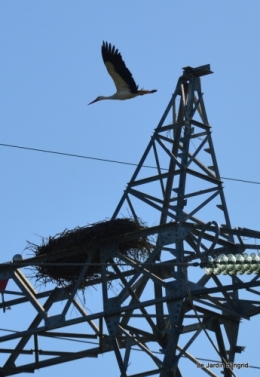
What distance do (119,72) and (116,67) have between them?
0.30 ft

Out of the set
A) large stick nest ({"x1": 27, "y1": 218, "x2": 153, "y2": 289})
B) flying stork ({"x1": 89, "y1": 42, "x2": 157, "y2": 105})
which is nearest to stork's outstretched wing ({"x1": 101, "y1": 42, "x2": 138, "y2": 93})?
flying stork ({"x1": 89, "y1": 42, "x2": 157, "y2": 105})

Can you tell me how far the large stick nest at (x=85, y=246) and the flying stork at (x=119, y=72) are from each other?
116 inches

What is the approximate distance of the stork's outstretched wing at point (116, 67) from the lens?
21.4 meters

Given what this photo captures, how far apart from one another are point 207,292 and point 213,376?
7.09 feet

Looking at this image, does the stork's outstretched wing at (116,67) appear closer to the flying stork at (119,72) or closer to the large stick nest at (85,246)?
the flying stork at (119,72)

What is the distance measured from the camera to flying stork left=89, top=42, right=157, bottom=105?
2145 cm

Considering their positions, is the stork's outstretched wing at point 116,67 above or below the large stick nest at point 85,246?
above

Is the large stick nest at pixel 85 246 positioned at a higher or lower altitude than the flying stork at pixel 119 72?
lower

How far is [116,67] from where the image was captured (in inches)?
850

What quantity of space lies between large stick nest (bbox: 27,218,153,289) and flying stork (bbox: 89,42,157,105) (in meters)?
2.94

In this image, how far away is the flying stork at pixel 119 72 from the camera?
21448 millimetres

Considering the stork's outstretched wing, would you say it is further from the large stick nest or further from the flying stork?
the large stick nest

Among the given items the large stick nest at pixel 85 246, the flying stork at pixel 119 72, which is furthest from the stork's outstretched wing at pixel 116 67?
the large stick nest at pixel 85 246

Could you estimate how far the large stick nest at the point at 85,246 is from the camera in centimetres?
1914
